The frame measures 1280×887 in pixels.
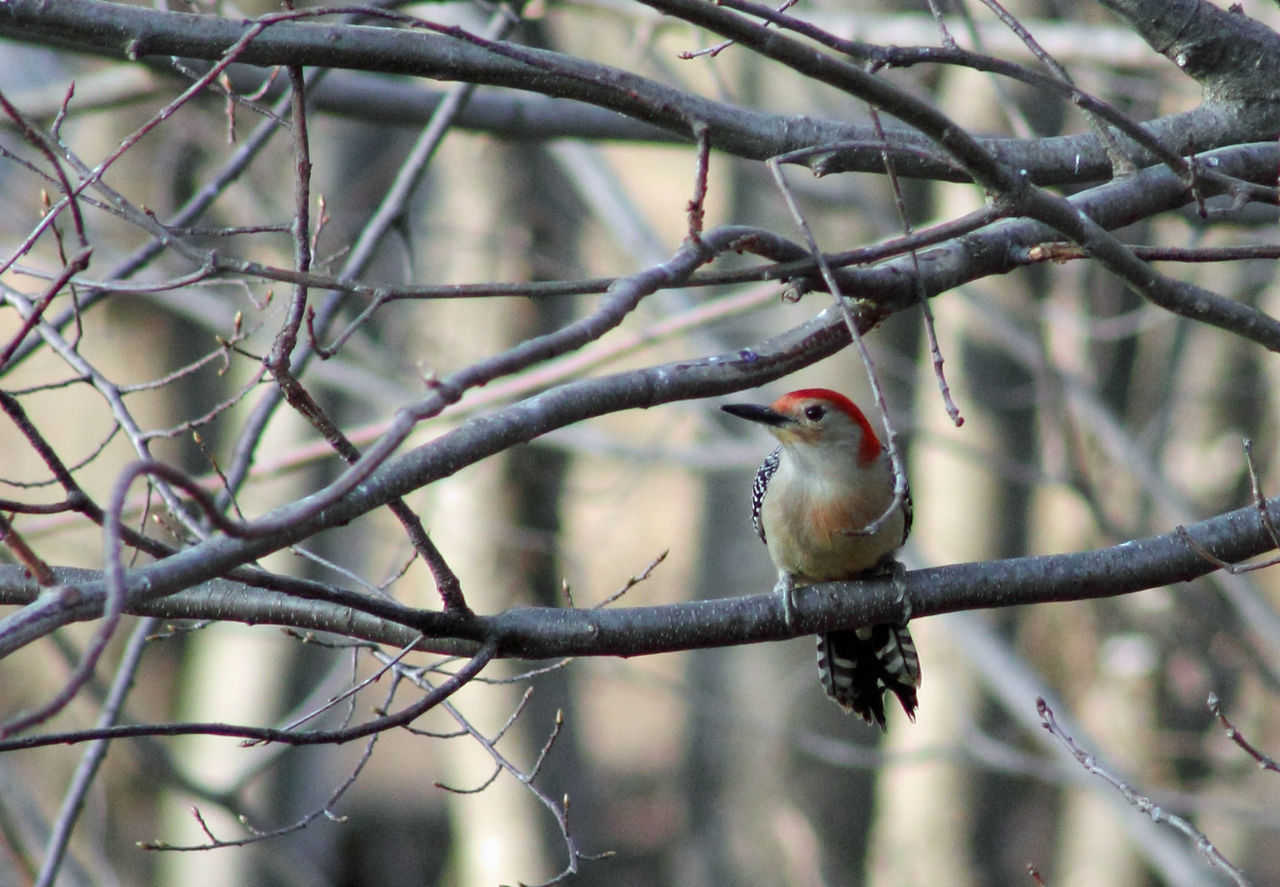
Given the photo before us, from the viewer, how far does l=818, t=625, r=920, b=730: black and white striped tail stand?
4.82 meters

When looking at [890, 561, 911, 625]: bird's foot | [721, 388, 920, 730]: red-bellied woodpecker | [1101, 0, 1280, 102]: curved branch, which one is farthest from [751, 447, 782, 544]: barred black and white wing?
[1101, 0, 1280, 102]: curved branch

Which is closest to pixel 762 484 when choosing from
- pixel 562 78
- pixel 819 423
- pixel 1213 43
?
pixel 819 423

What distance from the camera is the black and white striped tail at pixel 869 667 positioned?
15.8ft

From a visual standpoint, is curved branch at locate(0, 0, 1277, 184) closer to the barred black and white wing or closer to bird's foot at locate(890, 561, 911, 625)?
bird's foot at locate(890, 561, 911, 625)

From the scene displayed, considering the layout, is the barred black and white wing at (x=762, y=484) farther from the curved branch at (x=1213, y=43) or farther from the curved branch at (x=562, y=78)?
the curved branch at (x=1213, y=43)

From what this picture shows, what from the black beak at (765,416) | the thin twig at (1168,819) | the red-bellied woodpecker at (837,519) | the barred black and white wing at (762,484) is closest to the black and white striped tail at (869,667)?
the red-bellied woodpecker at (837,519)

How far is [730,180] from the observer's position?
11.9 m

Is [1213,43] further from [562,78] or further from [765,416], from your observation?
[765,416]

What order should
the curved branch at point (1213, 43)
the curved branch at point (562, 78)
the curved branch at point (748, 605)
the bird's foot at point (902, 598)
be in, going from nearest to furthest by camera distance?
the curved branch at point (562, 78) → the curved branch at point (748, 605) → the curved branch at point (1213, 43) → the bird's foot at point (902, 598)

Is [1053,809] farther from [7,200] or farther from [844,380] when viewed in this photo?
[7,200]

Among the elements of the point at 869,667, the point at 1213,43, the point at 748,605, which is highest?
the point at 1213,43

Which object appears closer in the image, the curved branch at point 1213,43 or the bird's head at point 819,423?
the curved branch at point 1213,43

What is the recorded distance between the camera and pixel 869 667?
492 cm

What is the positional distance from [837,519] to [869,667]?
2.59 ft
